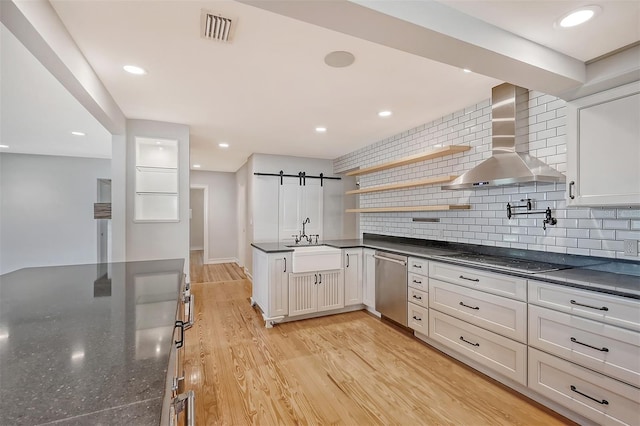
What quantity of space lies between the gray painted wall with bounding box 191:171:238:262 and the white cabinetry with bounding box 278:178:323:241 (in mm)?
2891

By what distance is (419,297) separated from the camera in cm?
297

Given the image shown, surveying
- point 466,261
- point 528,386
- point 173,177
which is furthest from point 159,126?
point 528,386

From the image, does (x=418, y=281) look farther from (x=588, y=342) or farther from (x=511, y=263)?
(x=588, y=342)

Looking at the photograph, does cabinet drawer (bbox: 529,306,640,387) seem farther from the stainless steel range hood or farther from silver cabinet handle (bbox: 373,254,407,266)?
silver cabinet handle (bbox: 373,254,407,266)

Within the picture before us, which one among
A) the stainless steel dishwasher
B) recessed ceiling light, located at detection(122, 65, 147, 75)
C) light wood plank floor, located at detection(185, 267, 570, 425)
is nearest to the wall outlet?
light wood plank floor, located at detection(185, 267, 570, 425)

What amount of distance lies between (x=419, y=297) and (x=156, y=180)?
3.41 m

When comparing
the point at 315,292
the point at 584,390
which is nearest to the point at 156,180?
the point at 315,292

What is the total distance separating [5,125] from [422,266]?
216 inches

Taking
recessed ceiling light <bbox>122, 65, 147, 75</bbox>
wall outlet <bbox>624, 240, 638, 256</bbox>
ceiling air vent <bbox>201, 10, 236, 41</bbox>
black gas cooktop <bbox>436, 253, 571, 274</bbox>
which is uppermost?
recessed ceiling light <bbox>122, 65, 147, 75</bbox>

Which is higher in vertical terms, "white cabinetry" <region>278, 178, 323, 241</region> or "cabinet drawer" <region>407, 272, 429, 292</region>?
"white cabinetry" <region>278, 178, 323, 241</region>

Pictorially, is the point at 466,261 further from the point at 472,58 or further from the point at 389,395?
the point at 472,58

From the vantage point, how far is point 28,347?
2.82 feet

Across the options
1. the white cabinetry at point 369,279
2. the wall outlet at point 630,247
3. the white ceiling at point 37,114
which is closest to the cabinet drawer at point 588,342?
the wall outlet at point 630,247

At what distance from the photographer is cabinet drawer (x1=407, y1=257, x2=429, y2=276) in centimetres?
289
